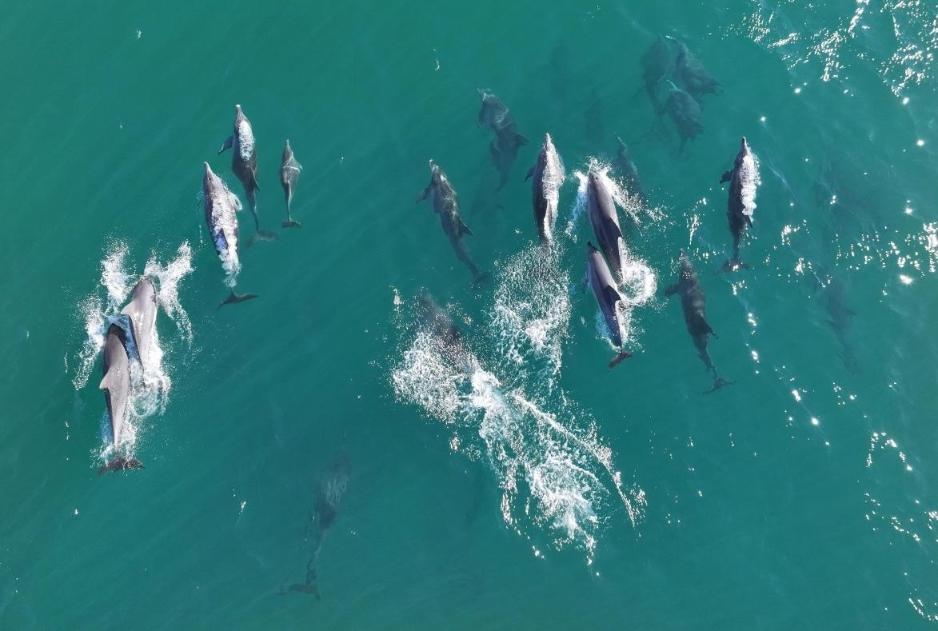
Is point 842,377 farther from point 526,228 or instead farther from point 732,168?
point 526,228

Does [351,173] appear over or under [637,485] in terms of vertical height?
over

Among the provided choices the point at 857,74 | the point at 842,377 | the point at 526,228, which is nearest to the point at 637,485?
the point at 842,377

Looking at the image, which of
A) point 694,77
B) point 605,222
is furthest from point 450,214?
point 694,77

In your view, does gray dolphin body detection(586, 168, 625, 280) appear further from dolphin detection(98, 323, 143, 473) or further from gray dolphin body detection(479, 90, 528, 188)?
dolphin detection(98, 323, 143, 473)

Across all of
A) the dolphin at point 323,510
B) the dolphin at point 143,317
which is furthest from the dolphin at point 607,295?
the dolphin at point 143,317

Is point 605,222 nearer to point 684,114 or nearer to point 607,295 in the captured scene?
point 607,295

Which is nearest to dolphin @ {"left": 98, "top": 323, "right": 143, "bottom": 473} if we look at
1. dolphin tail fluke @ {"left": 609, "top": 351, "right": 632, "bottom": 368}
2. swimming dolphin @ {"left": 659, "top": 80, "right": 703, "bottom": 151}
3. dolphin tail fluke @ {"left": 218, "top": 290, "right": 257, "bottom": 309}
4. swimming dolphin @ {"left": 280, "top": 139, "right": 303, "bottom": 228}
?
dolphin tail fluke @ {"left": 218, "top": 290, "right": 257, "bottom": 309}

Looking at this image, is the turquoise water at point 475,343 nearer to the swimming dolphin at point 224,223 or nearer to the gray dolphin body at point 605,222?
the swimming dolphin at point 224,223
